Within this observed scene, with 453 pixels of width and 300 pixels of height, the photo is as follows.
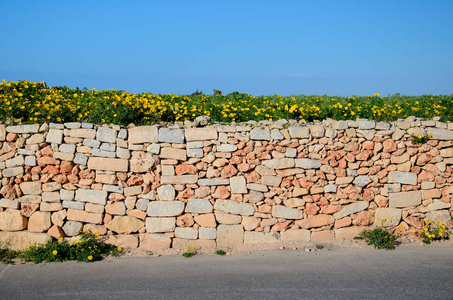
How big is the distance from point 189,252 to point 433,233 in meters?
4.90

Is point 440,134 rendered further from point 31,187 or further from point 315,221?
point 31,187

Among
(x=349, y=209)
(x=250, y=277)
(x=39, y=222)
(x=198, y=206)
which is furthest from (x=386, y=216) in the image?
(x=39, y=222)

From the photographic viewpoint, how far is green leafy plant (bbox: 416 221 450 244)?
800 centimetres

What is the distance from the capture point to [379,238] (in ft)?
25.3

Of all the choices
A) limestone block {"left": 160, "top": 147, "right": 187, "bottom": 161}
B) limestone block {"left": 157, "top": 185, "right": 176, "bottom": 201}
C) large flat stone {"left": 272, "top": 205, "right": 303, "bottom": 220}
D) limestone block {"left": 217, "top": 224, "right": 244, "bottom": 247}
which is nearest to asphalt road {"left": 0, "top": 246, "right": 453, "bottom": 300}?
limestone block {"left": 217, "top": 224, "right": 244, "bottom": 247}

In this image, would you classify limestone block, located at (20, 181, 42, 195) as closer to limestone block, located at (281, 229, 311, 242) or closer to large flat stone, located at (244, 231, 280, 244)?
large flat stone, located at (244, 231, 280, 244)

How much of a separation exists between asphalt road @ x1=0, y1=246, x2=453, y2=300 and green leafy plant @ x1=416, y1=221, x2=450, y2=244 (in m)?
0.40

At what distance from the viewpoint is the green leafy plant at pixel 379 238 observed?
7699 mm

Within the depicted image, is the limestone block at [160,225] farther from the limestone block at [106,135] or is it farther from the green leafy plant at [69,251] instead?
the limestone block at [106,135]

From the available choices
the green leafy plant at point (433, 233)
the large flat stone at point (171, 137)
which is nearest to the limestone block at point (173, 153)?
the large flat stone at point (171, 137)

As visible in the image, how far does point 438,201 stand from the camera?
27.1 feet

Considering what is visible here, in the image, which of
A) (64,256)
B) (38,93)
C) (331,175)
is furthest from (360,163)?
(38,93)

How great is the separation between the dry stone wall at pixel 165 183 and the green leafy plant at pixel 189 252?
0.55ft

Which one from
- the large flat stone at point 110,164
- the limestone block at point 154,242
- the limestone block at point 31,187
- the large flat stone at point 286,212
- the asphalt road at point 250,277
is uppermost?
the large flat stone at point 110,164
